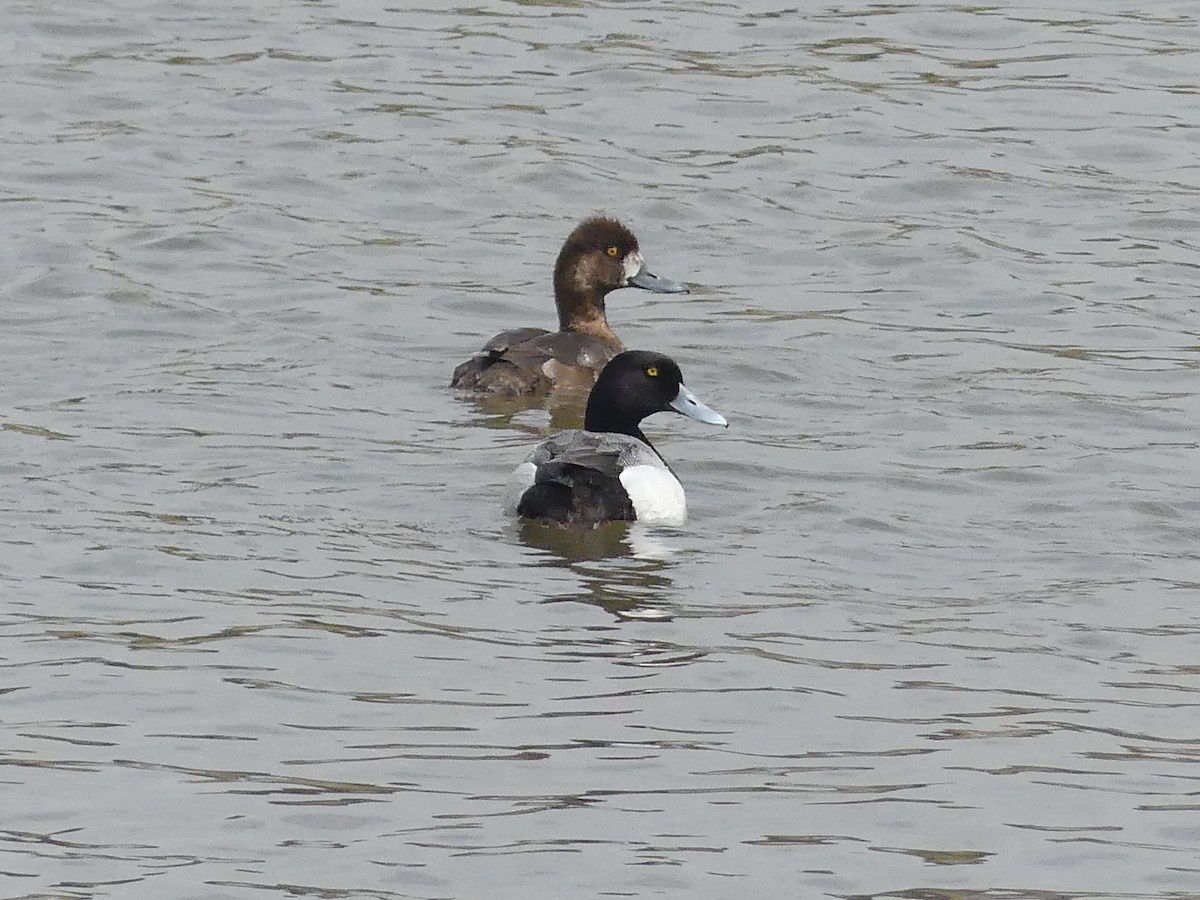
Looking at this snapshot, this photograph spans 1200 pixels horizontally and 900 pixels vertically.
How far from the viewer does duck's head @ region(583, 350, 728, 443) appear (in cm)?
1123

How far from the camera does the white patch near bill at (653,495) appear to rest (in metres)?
10.3

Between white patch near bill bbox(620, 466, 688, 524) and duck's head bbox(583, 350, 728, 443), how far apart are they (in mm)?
816

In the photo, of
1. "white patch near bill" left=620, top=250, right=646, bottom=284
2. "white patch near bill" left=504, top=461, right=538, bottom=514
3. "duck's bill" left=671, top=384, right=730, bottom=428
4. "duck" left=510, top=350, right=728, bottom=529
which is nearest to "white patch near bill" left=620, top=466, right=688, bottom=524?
"duck" left=510, top=350, right=728, bottom=529

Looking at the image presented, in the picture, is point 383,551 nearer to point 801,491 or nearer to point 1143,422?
point 801,491

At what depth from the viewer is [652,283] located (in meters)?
14.3

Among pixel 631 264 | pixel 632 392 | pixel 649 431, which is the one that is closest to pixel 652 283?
pixel 631 264

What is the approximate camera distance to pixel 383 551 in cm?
975

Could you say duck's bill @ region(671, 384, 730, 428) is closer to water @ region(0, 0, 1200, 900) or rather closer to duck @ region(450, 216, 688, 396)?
water @ region(0, 0, 1200, 900)

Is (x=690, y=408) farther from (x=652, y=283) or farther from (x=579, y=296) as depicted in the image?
(x=652, y=283)

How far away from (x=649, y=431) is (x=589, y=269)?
1824 mm

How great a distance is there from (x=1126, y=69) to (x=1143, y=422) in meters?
8.07

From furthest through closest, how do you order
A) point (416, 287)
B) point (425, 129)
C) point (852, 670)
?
point (425, 129), point (416, 287), point (852, 670)

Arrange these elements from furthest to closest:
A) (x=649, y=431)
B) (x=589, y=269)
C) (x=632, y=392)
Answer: (x=589, y=269) < (x=649, y=431) < (x=632, y=392)

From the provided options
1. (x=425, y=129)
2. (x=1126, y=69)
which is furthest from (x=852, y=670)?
(x=1126, y=69)
